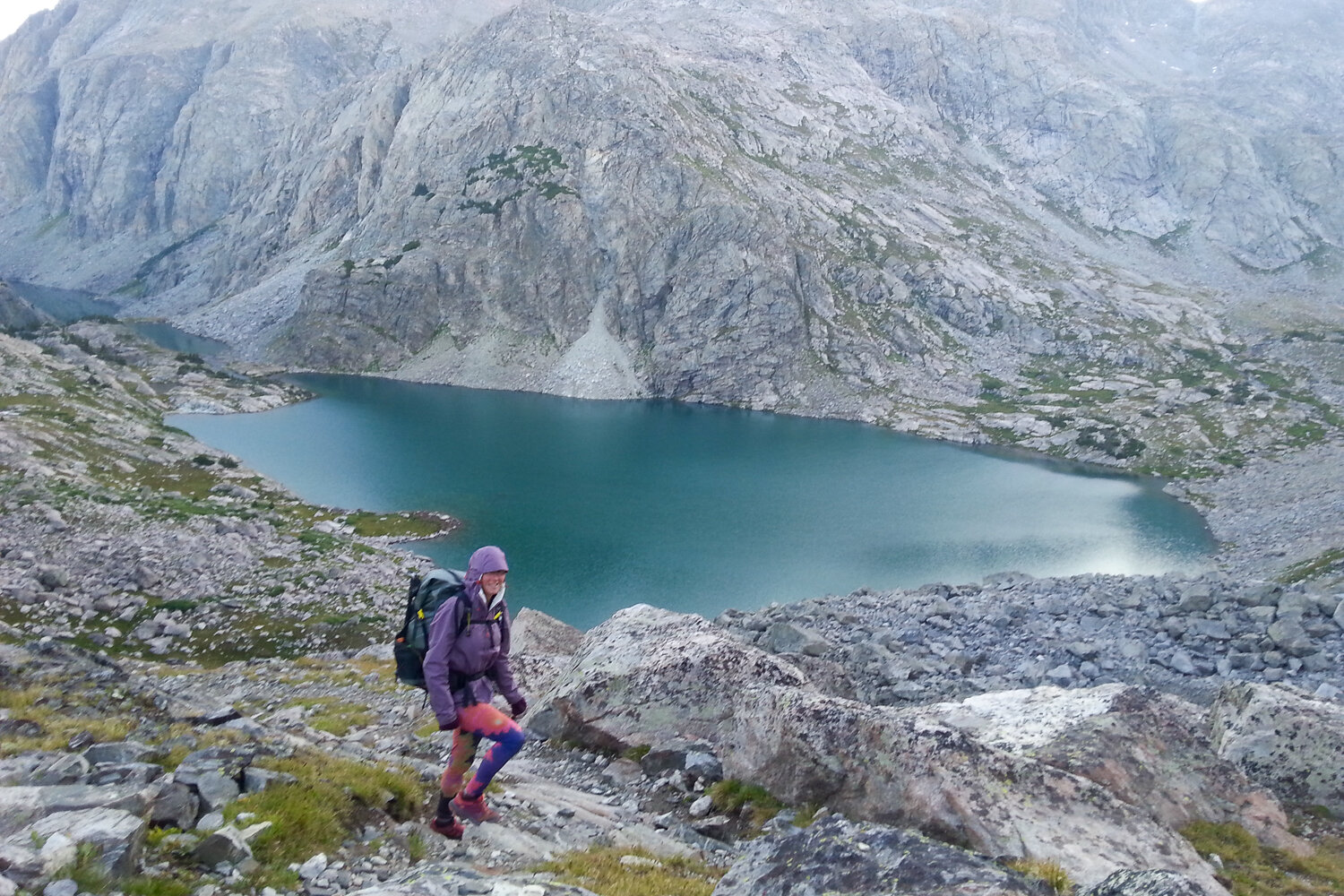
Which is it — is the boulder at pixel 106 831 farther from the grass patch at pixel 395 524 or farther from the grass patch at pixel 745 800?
the grass patch at pixel 395 524

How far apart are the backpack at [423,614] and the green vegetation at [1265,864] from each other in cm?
1038

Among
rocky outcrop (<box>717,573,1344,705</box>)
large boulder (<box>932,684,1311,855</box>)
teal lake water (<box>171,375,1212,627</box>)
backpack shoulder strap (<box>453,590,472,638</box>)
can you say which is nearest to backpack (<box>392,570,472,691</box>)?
backpack shoulder strap (<box>453,590,472,638</box>)

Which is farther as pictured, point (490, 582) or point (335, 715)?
point (335, 715)

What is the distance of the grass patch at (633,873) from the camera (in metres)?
8.21

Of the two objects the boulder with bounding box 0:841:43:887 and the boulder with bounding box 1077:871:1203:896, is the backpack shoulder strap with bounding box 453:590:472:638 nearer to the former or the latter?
the boulder with bounding box 0:841:43:887

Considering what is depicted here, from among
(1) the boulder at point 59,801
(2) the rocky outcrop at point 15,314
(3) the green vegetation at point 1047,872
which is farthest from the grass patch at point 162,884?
(2) the rocky outcrop at point 15,314

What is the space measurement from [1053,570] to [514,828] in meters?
54.0

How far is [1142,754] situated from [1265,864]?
2.18 m

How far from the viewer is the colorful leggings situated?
30.1ft

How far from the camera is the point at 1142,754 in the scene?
12.9 m

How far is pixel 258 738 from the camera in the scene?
10.7 metres

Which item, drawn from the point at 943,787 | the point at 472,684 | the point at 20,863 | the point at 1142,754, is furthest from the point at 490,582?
the point at 1142,754

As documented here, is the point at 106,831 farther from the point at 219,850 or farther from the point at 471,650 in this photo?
the point at 471,650

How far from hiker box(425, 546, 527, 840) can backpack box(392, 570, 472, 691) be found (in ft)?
0.24
